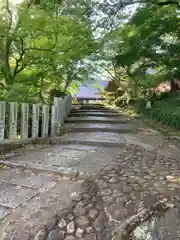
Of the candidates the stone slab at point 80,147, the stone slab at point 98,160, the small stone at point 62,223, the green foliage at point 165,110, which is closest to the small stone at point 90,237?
the small stone at point 62,223

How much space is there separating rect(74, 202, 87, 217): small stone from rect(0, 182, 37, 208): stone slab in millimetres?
546

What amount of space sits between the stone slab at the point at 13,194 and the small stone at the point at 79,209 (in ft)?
1.79

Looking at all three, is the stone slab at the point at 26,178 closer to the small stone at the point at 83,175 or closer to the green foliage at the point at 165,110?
the small stone at the point at 83,175

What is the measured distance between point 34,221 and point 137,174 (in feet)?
5.24

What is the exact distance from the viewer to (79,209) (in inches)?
96.6

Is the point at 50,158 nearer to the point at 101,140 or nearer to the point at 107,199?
the point at 101,140

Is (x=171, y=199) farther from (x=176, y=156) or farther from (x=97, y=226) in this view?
(x=176, y=156)

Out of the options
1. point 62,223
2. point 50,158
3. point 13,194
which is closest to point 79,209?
point 62,223

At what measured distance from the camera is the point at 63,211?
239 cm

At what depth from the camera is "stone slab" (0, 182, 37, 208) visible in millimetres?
2550

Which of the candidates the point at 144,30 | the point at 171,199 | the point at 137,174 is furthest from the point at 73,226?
the point at 144,30

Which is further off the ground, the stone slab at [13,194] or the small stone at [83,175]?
the small stone at [83,175]

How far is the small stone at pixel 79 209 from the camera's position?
238 centimetres

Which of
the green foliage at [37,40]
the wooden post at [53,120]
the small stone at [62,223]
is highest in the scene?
the green foliage at [37,40]
